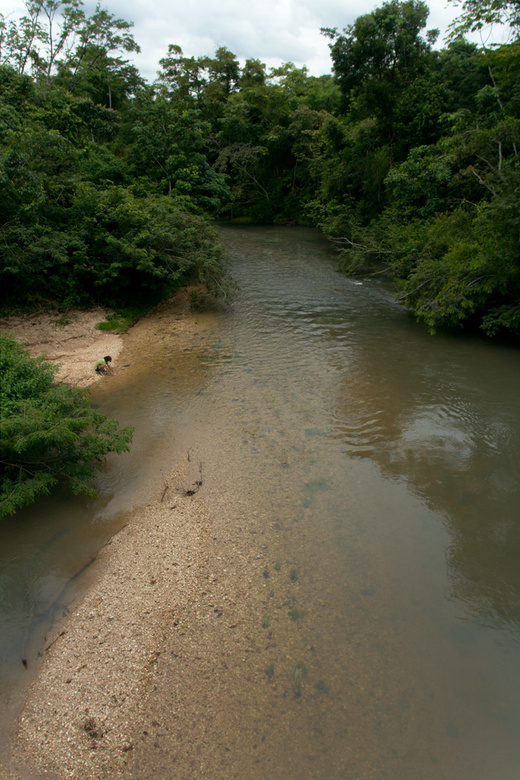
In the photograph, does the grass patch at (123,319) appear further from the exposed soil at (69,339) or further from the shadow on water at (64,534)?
the shadow on water at (64,534)

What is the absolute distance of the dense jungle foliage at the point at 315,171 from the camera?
13016mm

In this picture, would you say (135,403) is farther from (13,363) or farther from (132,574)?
(132,574)

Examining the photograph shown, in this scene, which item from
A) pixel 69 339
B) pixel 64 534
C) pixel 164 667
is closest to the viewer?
pixel 164 667

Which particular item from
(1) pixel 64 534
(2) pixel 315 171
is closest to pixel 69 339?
(1) pixel 64 534

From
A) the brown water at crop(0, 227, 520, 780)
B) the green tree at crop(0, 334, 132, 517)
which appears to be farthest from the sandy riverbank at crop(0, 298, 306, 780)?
the green tree at crop(0, 334, 132, 517)

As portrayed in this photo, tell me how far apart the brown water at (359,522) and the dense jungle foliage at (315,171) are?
319cm

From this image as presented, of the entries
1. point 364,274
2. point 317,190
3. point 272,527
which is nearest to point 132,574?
point 272,527

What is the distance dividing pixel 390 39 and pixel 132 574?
26.0 meters

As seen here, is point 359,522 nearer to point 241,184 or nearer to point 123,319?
point 123,319

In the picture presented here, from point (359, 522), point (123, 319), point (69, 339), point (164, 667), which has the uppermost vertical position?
point (123, 319)

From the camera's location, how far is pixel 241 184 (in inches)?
1289

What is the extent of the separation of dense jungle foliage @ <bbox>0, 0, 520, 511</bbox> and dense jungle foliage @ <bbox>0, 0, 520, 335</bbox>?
0.23 feet

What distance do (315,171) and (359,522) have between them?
27.6m

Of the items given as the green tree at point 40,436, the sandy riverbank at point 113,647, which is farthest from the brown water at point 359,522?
the green tree at point 40,436
